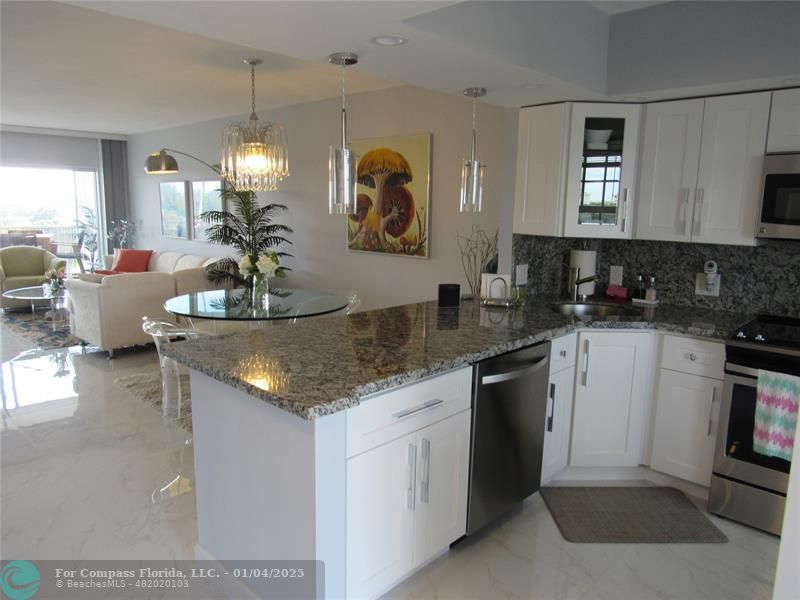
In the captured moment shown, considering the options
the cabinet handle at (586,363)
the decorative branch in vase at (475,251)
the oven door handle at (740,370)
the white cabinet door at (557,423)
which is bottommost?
the white cabinet door at (557,423)

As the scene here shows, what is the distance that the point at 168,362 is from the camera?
148 inches

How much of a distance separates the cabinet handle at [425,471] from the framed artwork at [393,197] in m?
2.84

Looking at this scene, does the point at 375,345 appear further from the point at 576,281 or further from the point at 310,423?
the point at 576,281

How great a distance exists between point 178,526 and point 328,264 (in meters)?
3.46

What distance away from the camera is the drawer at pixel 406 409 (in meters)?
1.74

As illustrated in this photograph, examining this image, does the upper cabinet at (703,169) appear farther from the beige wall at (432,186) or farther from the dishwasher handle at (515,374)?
the dishwasher handle at (515,374)

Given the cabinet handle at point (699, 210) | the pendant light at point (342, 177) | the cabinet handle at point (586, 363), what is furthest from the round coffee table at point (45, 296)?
the cabinet handle at point (699, 210)

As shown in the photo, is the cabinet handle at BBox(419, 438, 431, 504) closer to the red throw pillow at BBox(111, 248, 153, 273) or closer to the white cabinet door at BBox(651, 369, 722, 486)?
the white cabinet door at BBox(651, 369, 722, 486)

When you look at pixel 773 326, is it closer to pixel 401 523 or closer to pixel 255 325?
pixel 401 523

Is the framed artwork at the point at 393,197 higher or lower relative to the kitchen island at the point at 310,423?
higher

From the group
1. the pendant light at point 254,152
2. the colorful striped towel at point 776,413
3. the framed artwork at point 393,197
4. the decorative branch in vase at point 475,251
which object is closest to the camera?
the colorful striped towel at point 776,413

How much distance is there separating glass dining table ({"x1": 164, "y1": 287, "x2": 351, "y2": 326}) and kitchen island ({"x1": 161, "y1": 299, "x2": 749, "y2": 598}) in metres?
1.31

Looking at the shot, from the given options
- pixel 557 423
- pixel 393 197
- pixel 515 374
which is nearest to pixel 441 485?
pixel 515 374

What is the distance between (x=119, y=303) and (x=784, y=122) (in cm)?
539
